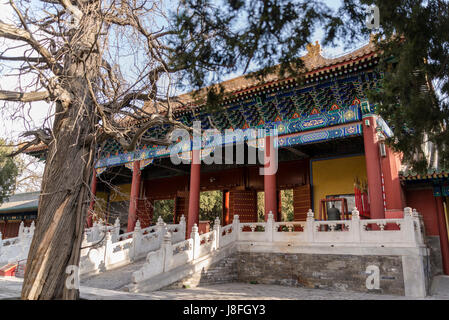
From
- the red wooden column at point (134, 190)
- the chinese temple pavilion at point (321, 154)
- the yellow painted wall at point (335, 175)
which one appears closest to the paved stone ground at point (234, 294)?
the chinese temple pavilion at point (321, 154)

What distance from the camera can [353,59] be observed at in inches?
280

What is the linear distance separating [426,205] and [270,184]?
13.8 feet

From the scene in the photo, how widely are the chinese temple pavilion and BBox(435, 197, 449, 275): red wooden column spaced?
0.07ft

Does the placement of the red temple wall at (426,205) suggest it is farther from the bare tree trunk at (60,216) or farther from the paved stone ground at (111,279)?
the bare tree trunk at (60,216)

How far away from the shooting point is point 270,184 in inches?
351

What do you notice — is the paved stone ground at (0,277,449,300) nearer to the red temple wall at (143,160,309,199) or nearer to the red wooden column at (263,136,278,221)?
the red wooden column at (263,136,278,221)

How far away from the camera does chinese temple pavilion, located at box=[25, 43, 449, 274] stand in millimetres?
7516

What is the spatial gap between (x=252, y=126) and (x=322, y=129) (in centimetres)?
202

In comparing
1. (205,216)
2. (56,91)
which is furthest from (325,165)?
(205,216)

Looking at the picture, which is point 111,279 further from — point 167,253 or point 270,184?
point 270,184

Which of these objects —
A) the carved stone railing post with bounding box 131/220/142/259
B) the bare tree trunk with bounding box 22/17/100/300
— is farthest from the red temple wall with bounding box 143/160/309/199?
the bare tree trunk with bounding box 22/17/100/300

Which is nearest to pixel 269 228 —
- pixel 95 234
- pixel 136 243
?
pixel 136 243

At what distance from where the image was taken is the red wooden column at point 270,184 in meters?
8.76

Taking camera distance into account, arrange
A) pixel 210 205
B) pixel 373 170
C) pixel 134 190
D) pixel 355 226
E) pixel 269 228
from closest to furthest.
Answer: pixel 355 226 → pixel 373 170 → pixel 269 228 → pixel 134 190 → pixel 210 205
